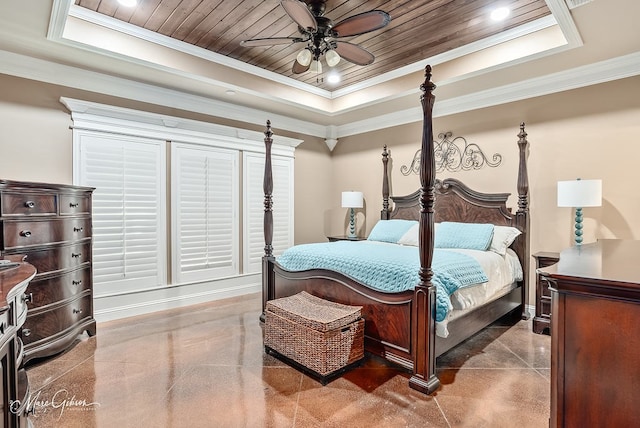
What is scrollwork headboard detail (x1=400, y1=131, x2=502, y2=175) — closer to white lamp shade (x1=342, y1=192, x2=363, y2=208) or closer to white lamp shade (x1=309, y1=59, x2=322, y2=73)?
white lamp shade (x1=342, y1=192, x2=363, y2=208)

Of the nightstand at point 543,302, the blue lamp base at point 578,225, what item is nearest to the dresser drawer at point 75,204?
the nightstand at point 543,302

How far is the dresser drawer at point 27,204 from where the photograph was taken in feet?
7.79

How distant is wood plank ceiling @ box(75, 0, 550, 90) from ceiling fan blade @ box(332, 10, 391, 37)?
32 centimetres

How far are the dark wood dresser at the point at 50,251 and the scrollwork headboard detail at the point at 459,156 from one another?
3.84 m

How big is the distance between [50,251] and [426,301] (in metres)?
2.87

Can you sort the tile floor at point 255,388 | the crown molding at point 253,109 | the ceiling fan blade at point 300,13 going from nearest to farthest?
the tile floor at point 255,388, the ceiling fan blade at point 300,13, the crown molding at point 253,109

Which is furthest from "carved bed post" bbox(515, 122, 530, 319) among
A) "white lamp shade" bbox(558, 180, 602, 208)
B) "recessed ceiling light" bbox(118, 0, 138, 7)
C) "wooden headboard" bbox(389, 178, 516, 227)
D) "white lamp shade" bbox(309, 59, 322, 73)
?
"recessed ceiling light" bbox(118, 0, 138, 7)

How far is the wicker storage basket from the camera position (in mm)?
2316

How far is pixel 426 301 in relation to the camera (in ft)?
7.19

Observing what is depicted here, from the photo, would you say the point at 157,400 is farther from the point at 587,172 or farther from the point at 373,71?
the point at 587,172

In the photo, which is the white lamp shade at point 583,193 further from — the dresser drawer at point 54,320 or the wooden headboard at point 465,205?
the dresser drawer at point 54,320

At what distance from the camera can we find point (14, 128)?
3.06 metres

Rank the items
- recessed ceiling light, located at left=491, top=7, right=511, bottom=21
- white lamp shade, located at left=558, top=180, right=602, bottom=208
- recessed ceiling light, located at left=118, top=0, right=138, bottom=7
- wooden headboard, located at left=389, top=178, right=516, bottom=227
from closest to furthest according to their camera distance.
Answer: recessed ceiling light, located at left=118, top=0, right=138, bottom=7 < recessed ceiling light, located at left=491, top=7, right=511, bottom=21 < white lamp shade, located at left=558, top=180, right=602, bottom=208 < wooden headboard, located at left=389, top=178, right=516, bottom=227

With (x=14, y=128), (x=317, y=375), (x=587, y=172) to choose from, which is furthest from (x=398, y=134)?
(x=14, y=128)
